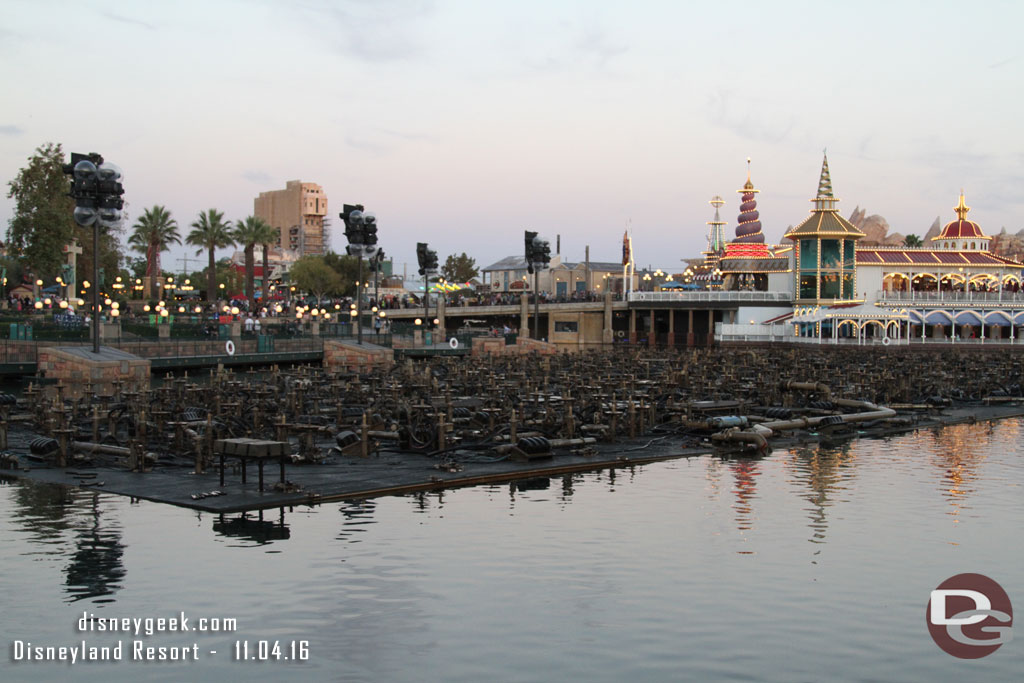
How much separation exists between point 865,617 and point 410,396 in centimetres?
2773

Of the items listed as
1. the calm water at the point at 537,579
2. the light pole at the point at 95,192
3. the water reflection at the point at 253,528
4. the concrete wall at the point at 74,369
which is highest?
the light pole at the point at 95,192

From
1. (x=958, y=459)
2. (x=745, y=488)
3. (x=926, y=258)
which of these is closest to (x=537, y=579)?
(x=745, y=488)

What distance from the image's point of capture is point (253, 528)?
18.7m

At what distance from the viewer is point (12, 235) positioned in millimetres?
81375

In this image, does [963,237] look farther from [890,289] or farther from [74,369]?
[74,369]

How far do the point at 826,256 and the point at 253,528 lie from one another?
85.3 metres

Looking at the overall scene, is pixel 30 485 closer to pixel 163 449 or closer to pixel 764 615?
pixel 163 449

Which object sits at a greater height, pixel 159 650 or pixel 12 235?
pixel 12 235

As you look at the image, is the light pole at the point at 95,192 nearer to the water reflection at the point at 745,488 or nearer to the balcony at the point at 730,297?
the water reflection at the point at 745,488

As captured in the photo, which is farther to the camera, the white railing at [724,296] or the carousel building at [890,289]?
the white railing at [724,296]

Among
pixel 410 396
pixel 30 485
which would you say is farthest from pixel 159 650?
pixel 410 396

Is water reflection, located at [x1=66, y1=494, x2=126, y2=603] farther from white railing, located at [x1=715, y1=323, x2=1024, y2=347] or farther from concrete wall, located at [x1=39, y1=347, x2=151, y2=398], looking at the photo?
white railing, located at [x1=715, y1=323, x2=1024, y2=347]

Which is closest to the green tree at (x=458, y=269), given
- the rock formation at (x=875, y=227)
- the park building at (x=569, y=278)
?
the park building at (x=569, y=278)

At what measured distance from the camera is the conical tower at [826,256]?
96250mm
